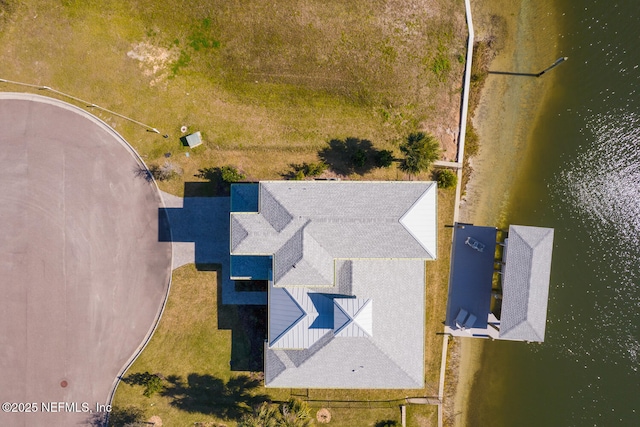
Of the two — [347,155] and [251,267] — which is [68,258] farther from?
[347,155]

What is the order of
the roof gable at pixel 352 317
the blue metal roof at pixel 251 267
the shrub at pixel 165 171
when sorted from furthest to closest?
the shrub at pixel 165 171 → the blue metal roof at pixel 251 267 → the roof gable at pixel 352 317

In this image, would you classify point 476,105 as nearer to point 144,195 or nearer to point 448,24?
point 448,24

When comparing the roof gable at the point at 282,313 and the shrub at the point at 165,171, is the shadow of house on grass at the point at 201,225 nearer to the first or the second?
the shrub at the point at 165,171

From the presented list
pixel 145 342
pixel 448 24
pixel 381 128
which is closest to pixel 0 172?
pixel 145 342

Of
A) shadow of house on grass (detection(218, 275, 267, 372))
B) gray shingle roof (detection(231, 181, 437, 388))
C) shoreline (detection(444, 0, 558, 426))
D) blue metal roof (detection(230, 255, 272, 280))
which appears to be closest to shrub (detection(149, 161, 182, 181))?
gray shingle roof (detection(231, 181, 437, 388))

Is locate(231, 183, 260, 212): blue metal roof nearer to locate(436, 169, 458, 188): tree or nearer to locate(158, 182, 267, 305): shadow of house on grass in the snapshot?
locate(158, 182, 267, 305): shadow of house on grass

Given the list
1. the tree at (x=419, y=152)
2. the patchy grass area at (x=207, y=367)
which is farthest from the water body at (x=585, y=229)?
the patchy grass area at (x=207, y=367)

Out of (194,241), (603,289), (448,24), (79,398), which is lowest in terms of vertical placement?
(79,398)
